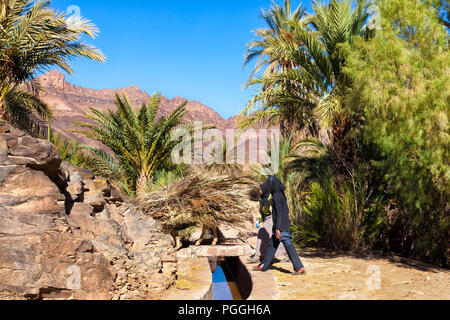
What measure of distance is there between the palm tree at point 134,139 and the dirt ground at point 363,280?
675 cm

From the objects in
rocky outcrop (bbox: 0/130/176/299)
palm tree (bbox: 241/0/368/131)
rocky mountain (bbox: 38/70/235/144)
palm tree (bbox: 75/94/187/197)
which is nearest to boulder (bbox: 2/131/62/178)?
rocky outcrop (bbox: 0/130/176/299)

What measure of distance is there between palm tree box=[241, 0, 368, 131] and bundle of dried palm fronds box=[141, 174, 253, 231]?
253cm

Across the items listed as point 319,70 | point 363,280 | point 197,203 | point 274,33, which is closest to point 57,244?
point 363,280

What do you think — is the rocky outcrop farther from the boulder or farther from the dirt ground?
the dirt ground

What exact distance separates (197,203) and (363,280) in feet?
13.8

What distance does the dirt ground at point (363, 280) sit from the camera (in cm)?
518

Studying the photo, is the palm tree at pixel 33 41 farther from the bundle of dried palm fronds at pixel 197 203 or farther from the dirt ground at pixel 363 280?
the dirt ground at pixel 363 280

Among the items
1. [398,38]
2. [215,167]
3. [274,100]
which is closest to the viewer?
[398,38]

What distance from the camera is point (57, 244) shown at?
4586mm
